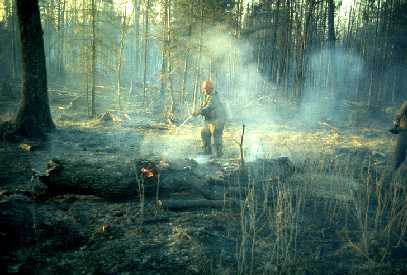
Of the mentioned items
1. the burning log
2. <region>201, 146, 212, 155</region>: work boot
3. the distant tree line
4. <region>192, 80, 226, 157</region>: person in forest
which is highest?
the distant tree line

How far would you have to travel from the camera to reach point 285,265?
358 cm

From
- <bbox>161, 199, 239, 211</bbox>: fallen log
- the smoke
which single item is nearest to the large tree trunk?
<bbox>161, 199, 239, 211</bbox>: fallen log

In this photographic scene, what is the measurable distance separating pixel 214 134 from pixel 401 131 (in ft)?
15.7

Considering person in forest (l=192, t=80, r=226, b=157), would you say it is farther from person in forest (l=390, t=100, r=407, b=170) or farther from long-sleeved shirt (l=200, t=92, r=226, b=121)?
person in forest (l=390, t=100, r=407, b=170)

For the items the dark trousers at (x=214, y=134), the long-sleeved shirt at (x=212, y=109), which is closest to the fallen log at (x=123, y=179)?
the dark trousers at (x=214, y=134)

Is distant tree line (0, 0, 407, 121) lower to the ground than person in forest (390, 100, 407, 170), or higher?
higher

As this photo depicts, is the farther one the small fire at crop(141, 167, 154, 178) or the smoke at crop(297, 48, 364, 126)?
the smoke at crop(297, 48, 364, 126)

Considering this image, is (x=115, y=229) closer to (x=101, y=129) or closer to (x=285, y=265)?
(x=285, y=265)

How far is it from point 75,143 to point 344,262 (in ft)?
28.2

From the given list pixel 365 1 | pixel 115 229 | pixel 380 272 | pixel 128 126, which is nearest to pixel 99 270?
pixel 115 229

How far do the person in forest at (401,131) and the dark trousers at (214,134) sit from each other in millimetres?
4390

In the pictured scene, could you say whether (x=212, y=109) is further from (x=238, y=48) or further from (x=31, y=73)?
(x=238, y=48)

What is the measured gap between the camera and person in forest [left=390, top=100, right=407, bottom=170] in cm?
773

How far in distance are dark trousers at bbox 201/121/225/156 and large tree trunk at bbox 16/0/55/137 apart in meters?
5.25
